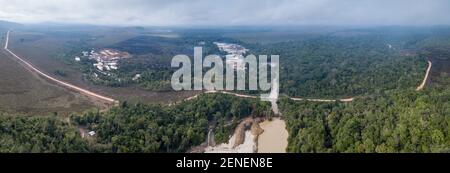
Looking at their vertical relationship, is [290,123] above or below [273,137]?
above

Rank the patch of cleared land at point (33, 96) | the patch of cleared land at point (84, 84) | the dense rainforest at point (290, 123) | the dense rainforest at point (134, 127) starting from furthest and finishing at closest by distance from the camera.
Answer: the patch of cleared land at point (84, 84)
the patch of cleared land at point (33, 96)
the dense rainforest at point (290, 123)
the dense rainforest at point (134, 127)

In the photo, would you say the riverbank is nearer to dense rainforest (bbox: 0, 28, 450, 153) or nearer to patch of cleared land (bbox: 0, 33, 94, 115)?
dense rainforest (bbox: 0, 28, 450, 153)

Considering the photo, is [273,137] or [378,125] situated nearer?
[378,125]

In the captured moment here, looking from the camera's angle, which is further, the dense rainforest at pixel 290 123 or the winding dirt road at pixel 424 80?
the winding dirt road at pixel 424 80

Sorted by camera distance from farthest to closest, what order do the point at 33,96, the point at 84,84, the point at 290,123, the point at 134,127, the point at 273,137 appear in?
the point at 84,84 → the point at 33,96 → the point at 290,123 → the point at 273,137 → the point at 134,127

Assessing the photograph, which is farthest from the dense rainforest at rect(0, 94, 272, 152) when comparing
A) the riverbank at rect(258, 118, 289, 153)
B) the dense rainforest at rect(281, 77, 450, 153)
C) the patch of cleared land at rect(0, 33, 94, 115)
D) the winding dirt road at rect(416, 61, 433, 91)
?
the winding dirt road at rect(416, 61, 433, 91)

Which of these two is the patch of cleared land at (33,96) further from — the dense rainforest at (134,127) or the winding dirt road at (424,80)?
the winding dirt road at (424,80)

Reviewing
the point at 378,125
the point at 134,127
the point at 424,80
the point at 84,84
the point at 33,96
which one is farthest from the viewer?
the point at 84,84

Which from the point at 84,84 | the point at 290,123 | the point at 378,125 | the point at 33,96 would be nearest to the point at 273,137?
the point at 290,123

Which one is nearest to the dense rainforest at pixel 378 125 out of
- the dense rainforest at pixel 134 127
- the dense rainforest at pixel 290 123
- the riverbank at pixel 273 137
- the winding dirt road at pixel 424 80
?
the dense rainforest at pixel 290 123

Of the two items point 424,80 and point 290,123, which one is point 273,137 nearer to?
point 290,123
